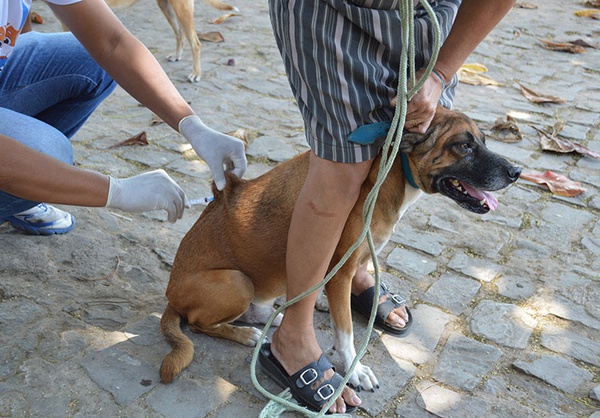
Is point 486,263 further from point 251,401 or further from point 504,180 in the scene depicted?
point 251,401

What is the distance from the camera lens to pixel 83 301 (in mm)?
3012

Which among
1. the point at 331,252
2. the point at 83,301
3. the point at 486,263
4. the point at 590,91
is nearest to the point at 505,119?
the point at 590,91

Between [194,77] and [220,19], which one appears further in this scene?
[220,19]

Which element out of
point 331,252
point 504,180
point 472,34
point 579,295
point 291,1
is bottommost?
point 579,295

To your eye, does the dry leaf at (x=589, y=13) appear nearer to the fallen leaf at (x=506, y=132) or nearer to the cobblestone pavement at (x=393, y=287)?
the cobblestone pavement at (x=393, y=287)

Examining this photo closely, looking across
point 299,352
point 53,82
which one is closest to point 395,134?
point 299,352

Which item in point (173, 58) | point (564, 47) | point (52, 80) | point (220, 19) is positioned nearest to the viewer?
point (52, 80)

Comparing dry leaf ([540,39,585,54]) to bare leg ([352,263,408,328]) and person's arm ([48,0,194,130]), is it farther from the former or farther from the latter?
person's arm ([48,0,194,130])

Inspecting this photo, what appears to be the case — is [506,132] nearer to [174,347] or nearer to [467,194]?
[467,194]

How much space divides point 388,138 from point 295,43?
0.44 metres

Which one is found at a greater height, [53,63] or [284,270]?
[53,63]

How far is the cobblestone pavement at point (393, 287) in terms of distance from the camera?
2537mm

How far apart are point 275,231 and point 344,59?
826 mm

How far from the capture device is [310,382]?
2.53 meters
